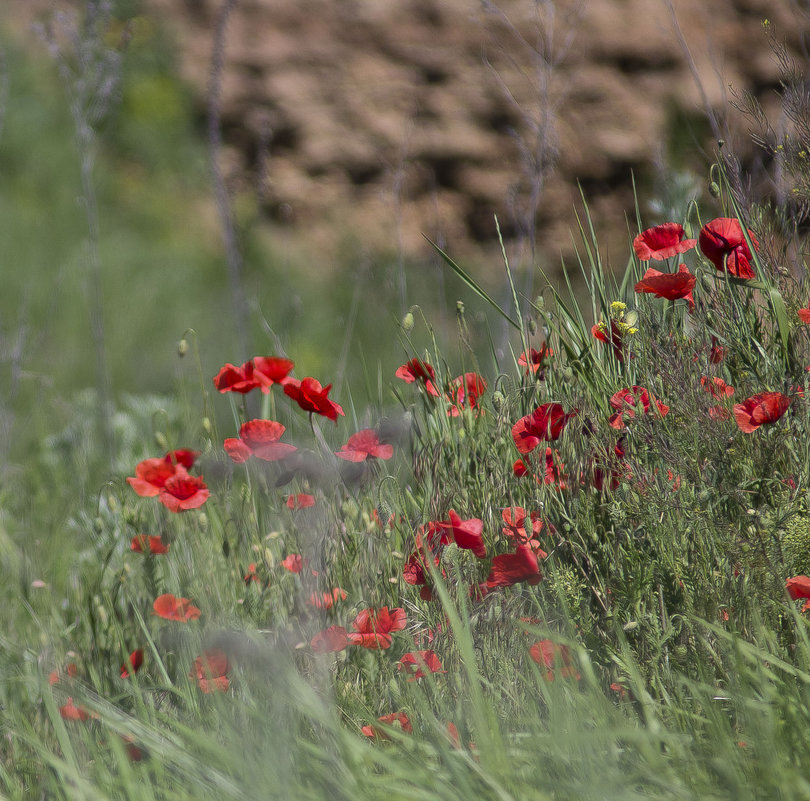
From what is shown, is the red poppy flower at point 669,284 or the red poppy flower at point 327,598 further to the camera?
the red poppy flower at point 669,284

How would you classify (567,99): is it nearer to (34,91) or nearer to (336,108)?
(336,108)

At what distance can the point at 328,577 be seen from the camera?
1659 millimetres

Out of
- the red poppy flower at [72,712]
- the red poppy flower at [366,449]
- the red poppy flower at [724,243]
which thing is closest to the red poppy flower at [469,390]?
the red poppy flower at [366,449]

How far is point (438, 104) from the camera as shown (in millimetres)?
5992

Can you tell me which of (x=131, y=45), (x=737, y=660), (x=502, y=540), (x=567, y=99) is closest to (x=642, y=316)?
(x=502, y=540)

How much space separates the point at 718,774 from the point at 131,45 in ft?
20.9

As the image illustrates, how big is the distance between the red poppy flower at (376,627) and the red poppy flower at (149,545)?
533 millimetres

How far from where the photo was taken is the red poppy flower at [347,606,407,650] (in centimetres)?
155

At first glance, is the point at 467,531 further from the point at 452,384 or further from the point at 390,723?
the point at 452,384

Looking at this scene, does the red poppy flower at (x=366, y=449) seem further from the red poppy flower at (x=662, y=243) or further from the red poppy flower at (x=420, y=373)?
the red poppy flower at (x=662, y=243)

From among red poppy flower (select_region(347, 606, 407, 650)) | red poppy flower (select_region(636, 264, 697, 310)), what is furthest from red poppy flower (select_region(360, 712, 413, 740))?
red poppy flower (select_region(636, 264, 697, 310))

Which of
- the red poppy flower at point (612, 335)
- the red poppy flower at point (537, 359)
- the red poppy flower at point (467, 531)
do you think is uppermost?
the red poppy flower at point (612, 335)

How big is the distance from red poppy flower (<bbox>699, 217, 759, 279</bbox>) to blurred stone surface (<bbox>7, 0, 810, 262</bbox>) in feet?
13.6

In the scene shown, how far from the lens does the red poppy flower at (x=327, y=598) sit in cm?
158
